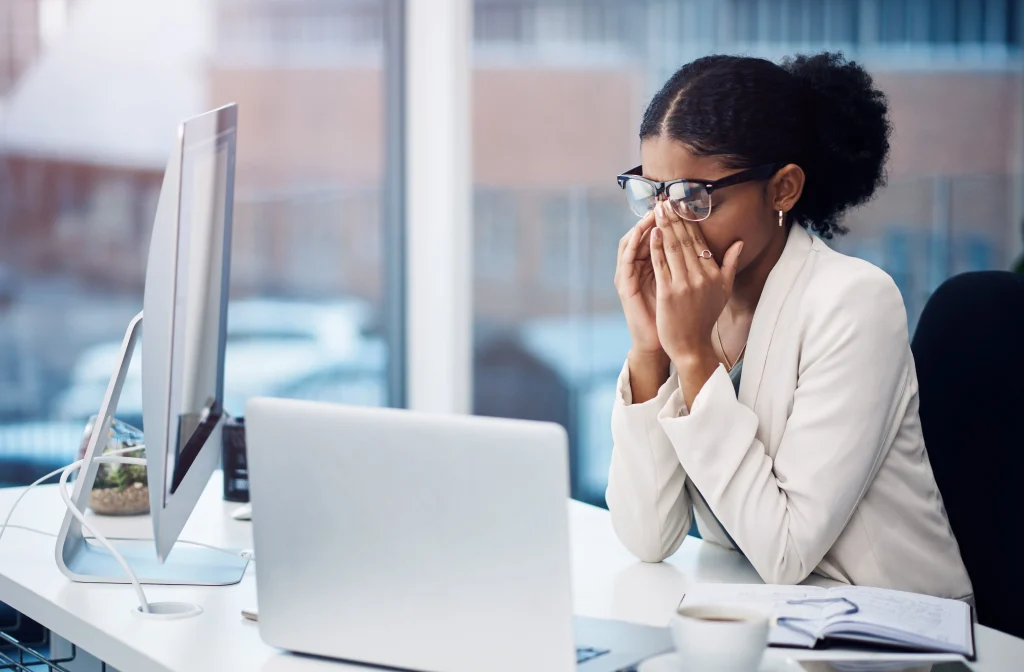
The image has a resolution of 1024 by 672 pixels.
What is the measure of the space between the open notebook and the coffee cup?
7cm

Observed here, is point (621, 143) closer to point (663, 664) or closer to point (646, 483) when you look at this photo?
point (646, 483)

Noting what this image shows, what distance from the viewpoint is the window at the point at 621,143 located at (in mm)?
2664

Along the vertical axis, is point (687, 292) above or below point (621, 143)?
below

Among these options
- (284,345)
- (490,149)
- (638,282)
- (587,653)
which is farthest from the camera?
(490,149)

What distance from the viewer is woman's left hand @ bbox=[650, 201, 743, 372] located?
4.15ft

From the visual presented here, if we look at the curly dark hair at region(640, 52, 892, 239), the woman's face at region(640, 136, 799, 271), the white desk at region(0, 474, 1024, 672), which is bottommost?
the white desk at region(0, 474, 1024, 672)

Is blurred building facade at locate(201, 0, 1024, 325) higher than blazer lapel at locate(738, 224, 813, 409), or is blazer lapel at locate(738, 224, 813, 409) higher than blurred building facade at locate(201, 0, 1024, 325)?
blurred building facade at locate(201, 0, 1024, 325)

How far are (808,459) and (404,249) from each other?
82.8 inches

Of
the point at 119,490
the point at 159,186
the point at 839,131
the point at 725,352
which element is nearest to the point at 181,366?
the point at 119,490

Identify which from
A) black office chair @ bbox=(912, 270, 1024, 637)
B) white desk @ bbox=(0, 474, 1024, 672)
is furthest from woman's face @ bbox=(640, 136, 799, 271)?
white desk @ bbox=(0, 474, 1024, 672)

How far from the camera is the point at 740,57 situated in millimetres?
1355

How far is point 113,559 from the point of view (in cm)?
123

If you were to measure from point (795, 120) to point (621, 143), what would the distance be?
165 cm

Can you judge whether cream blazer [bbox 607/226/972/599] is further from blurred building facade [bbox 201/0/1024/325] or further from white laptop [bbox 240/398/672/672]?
blurred building facade [bbox 201/0/1024/325]
